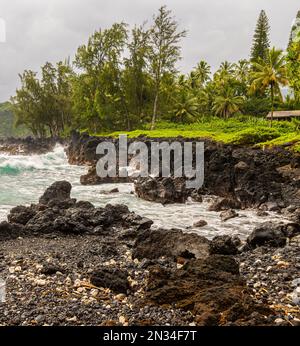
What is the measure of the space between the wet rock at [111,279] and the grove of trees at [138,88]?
33979 mm

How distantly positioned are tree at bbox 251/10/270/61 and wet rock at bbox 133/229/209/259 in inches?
2531

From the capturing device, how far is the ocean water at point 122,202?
1475cm

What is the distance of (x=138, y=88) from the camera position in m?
52.4

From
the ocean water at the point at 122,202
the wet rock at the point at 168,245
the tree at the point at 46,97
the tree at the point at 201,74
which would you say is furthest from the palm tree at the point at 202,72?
the wet rock at the point at 168,245

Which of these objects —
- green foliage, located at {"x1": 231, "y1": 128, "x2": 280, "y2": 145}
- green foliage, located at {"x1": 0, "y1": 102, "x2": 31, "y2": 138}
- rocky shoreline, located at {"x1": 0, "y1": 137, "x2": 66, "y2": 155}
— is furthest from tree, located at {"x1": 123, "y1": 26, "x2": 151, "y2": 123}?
green foliage, located at {"x1": 0, "y1": 102, "x2": 31, "y2": 138}

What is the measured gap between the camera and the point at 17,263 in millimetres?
9516

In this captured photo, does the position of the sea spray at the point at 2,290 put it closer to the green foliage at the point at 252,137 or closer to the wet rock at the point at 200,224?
the wet rock at the point at 200,224

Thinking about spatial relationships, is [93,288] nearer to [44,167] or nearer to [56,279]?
[56,279]

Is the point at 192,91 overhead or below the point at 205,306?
overhead

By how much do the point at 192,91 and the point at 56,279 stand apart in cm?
6363

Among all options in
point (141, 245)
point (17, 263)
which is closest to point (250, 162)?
point (141, 245)
